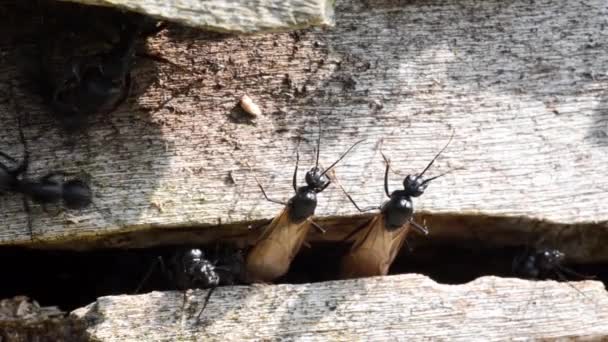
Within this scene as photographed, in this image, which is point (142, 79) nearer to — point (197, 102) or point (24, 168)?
point (197, 102)

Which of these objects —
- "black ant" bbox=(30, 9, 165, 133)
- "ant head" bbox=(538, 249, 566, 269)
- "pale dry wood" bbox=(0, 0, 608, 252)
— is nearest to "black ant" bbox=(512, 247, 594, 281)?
"ant head" bbox=(538, 249, 566, 269)

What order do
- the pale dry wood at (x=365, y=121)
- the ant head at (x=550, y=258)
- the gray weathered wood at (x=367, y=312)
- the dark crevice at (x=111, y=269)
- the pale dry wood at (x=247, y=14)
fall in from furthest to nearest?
the dark crevice at (x=111, y=269) < the ant head at (x=550, y=258) < the pale dry wood at (x=365, y=121) < the gray weathered wood at (x=367, y=312) < the pale dry wood at (x=247, y=14)

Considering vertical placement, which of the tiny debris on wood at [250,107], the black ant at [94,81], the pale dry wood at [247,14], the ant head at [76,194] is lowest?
the ant head at [76,194]

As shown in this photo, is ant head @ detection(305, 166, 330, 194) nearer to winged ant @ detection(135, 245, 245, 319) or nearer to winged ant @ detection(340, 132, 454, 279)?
winged ant @ detection(340, 132, 454, 279)

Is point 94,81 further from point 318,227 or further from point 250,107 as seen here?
point 318,227

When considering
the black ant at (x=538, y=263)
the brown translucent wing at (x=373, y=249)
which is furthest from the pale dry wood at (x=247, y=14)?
the black ant at (x=538, y=263)

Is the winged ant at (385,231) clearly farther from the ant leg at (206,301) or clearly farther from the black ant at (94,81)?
the black ant at (94,81)

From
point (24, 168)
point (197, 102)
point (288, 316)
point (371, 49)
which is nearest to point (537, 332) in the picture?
point (288, 316)
